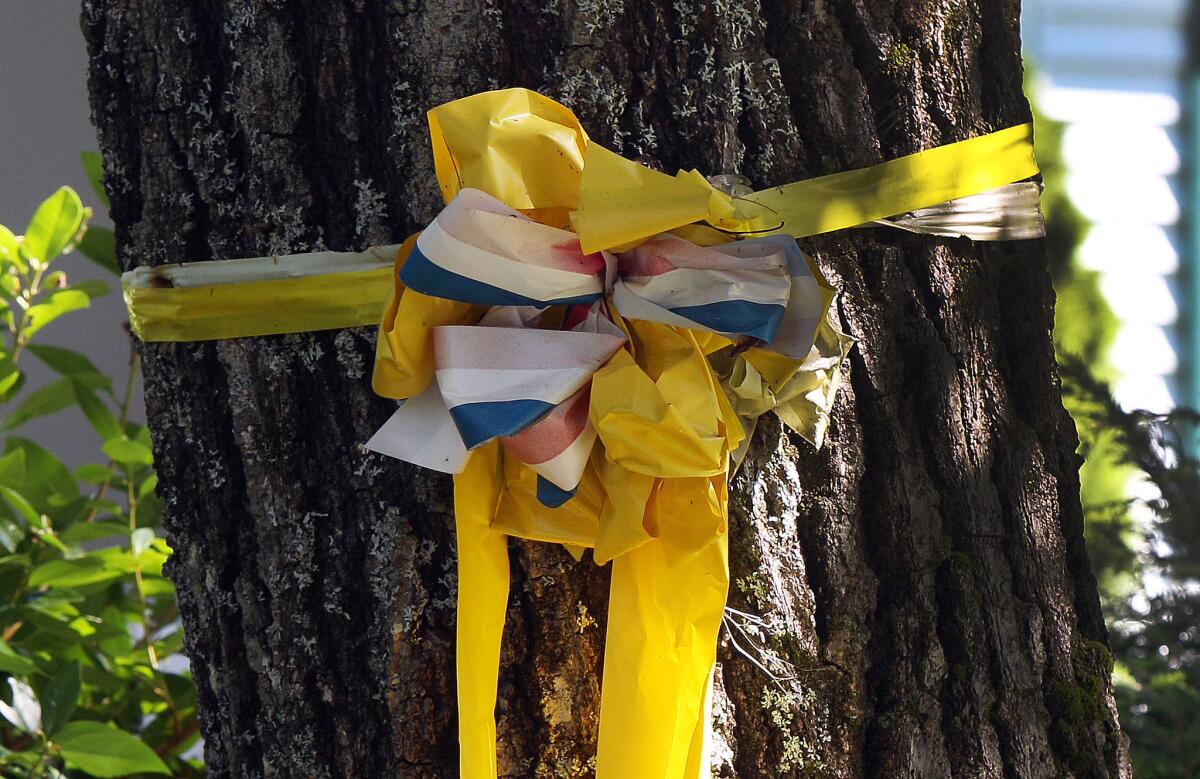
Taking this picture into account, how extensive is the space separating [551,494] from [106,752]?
2.53 feet

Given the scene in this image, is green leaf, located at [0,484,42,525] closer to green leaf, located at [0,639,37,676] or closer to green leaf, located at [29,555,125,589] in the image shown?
green leaf, located at [29,555,125,589]

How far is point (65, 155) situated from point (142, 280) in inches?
101

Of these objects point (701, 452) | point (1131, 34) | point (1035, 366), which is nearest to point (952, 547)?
point (1035, 366)

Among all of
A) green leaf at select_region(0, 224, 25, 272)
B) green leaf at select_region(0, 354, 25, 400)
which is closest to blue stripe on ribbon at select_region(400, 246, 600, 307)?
green leaf at select_region(0, 354, 25, 400)

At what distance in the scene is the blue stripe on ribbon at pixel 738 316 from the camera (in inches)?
24.4

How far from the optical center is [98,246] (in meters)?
1.49

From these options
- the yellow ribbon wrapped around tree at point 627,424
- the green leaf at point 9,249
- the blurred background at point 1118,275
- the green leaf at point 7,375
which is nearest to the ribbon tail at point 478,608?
the yellow ribbon wrapped around tree at point 627,424

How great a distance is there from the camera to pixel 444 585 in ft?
2.42

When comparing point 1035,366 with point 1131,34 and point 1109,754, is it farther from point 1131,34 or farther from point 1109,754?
point 1131,34

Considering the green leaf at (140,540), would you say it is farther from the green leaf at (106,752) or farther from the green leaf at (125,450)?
the green leaf at (106,752)

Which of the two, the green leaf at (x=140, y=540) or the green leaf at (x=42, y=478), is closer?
the green leaf at (x=140, y=540)

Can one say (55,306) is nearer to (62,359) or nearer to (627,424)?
(62,359)

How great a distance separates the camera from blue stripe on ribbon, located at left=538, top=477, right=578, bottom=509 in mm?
637

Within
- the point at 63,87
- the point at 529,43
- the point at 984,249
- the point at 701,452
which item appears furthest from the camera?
the point at 63,87
